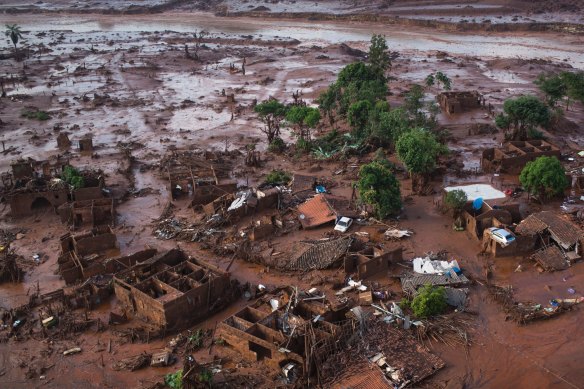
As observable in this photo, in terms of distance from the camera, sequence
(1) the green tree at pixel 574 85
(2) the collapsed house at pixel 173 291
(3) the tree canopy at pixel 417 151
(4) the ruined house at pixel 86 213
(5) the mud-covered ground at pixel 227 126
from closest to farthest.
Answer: (5) the mud-covered ground at pixel 227 126
(2) the collapsed house at pixel 173 291
(4) the ruined house at pixel 86 213
(3) the tree canopy at pixel 417 151
(1) the green tree at pixel 574 85

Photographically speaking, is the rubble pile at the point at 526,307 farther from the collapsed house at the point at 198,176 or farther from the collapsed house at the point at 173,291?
the collapsed house at the point at 198,176

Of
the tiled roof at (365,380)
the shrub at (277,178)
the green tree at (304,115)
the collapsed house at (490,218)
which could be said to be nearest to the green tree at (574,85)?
the green tree at (304,115)

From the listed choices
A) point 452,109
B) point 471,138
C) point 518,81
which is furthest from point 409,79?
point 471,138

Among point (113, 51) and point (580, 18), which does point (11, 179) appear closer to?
point (113, 51)

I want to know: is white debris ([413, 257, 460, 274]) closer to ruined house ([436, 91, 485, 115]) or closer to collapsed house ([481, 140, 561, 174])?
collapsed house ([481, 140, 561, 174])

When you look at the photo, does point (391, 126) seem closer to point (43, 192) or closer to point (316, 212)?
point (316, 212)

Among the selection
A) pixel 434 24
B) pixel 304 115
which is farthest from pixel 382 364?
pixel 434 24

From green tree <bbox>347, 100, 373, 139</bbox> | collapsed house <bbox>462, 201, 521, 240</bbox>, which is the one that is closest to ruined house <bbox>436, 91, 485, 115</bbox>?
green tree <bbox>347, 100, 373, 139</bbox>
